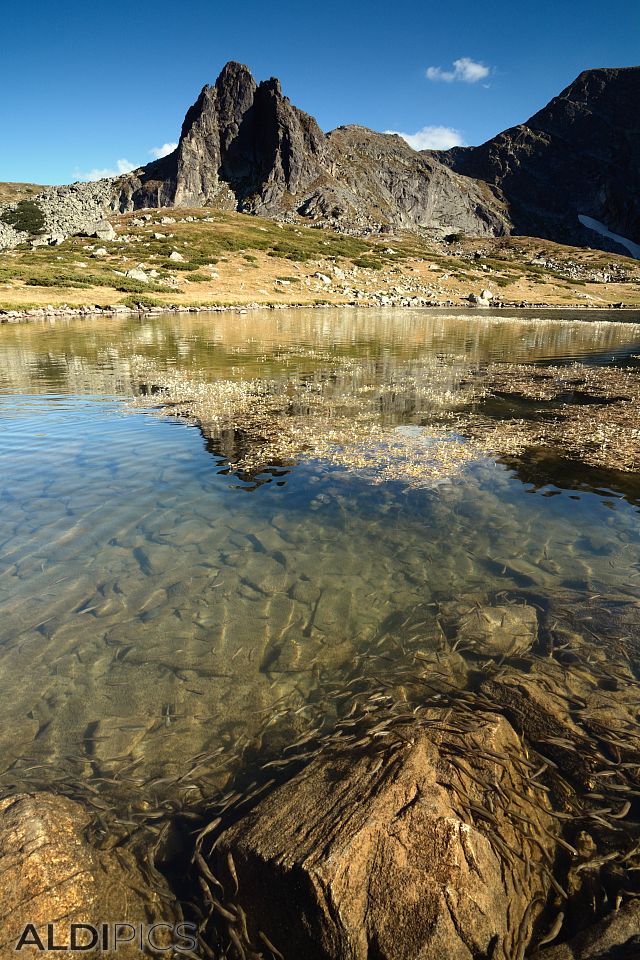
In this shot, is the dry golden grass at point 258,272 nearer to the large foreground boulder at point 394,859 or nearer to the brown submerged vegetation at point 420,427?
the brown submerged vegetation at point 420,427

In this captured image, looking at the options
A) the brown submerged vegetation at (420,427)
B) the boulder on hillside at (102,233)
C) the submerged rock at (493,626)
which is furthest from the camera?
the boulder on hillside at (102,233)

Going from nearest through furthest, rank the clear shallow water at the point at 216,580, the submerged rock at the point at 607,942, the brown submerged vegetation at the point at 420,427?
the submerged rock at the point at 607,942
the clear shallow water at the point at 216,580
the brown submerged vegetation at the point at 420,427

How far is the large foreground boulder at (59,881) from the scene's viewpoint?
3.40 metres

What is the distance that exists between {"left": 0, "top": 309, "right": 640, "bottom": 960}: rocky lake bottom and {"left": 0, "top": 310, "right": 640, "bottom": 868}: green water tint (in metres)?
0.04

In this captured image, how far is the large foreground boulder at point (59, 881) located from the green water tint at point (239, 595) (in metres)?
0.61

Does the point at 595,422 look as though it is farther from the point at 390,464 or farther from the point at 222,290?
the point at 222,290

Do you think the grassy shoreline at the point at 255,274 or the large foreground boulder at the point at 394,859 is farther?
the grassy shoreline at the point at 255,274

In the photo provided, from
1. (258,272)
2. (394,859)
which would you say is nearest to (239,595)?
(394,859)

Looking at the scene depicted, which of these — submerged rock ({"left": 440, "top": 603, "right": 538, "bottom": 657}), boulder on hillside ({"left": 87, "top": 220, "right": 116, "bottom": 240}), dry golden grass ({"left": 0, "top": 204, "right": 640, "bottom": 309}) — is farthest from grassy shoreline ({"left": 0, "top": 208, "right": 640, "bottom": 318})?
submerged rock ({"left": 440, "top": 603, "right": 538, "bottom": 657})

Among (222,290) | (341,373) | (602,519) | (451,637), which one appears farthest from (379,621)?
(222,290)

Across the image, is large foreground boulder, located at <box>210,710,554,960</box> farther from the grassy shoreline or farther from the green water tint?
the grassy shoreline

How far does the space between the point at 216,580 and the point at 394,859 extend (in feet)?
18.2

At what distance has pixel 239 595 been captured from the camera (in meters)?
7.91

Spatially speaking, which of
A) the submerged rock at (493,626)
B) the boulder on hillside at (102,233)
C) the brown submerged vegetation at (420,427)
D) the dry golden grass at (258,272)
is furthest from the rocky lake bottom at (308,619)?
the boulder on hillside at (102,233)
